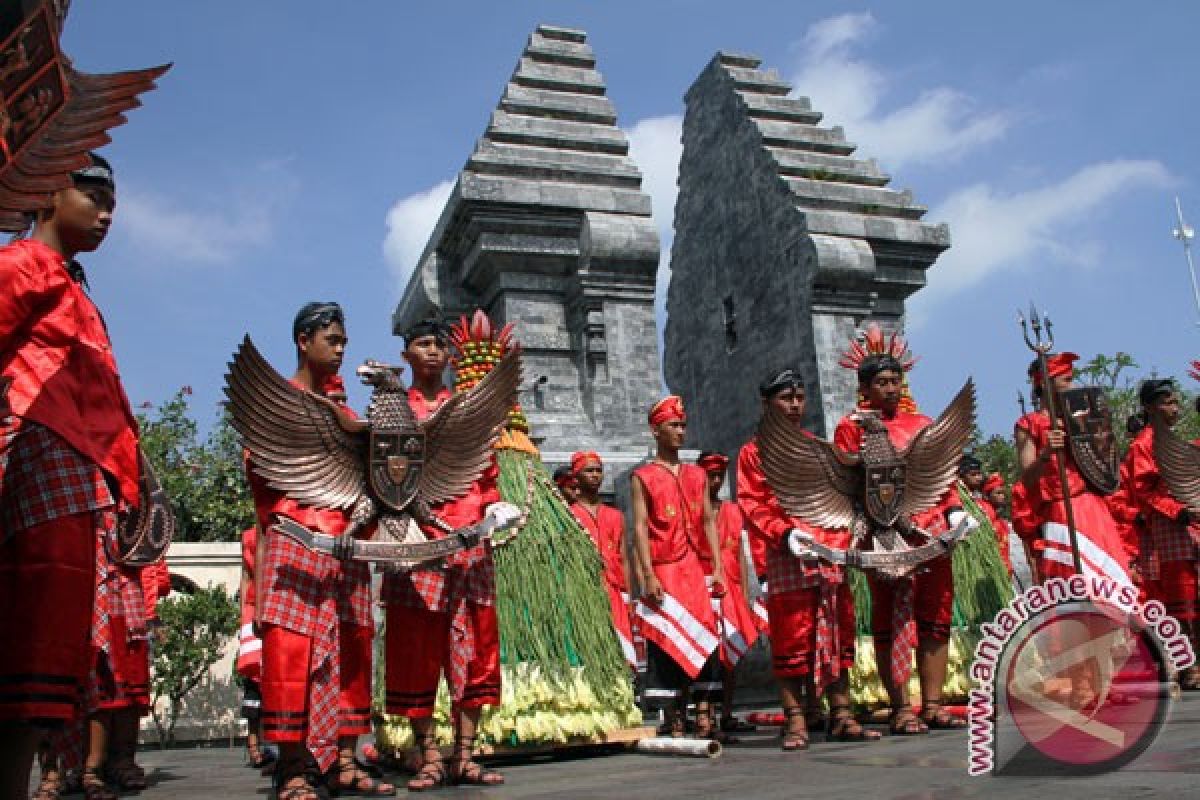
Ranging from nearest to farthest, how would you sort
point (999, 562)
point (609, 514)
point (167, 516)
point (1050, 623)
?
point (1050, 623) → point (167, 516) → point (999, 562) → point (609, 514)

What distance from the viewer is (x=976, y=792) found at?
2.82 meters

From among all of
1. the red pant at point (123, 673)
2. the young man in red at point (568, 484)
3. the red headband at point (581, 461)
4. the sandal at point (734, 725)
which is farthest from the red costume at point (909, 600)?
the red pant at point (123, 673)

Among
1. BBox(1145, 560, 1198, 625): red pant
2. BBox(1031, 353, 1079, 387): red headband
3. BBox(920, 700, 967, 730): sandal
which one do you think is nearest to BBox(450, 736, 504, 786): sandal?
BBox(920, 700, 967, 730): sandal

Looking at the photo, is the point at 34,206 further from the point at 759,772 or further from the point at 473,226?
the point at 473,226

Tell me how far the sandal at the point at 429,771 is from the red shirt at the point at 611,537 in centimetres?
296

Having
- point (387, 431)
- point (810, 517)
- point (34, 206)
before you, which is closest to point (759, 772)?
point (810, 517)

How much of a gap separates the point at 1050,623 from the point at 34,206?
2.97m

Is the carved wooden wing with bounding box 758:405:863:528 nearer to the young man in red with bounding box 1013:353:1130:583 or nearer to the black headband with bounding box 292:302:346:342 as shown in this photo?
the young man in red with bounding box 1013:353:1130:583

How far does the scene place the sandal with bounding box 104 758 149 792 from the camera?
5160mm

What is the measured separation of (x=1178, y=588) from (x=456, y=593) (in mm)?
5242

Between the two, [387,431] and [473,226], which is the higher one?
[473,226]

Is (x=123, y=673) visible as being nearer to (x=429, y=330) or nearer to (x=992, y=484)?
(x=429, y=330)

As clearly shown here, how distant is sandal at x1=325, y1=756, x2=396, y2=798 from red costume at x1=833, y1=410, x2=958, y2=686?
2.47m

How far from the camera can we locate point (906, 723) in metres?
5.01
